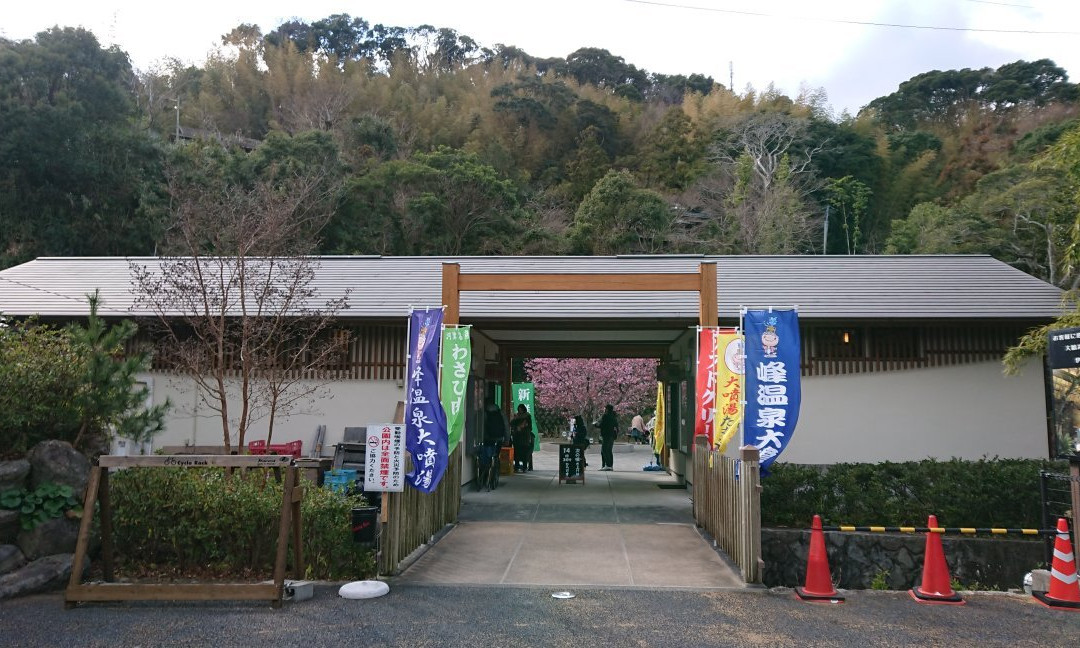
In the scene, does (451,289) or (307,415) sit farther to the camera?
(307,415)

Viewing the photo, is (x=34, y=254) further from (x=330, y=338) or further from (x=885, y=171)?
(x=885, y=171)

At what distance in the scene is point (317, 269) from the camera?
47.7 feet

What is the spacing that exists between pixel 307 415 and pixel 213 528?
22.3ft

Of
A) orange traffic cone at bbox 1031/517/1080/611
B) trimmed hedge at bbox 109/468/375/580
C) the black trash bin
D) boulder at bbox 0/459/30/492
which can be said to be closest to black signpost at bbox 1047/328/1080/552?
orange traffic cone at bbox 1031/517/1080/611

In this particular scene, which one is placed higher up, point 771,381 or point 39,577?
point 771,381

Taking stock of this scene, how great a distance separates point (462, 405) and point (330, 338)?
467 centimetres

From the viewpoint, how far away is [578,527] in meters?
10.2

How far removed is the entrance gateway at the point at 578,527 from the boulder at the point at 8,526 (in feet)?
10.6

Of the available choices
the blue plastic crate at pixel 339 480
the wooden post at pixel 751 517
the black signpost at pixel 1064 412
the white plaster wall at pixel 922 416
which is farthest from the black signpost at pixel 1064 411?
the blue plastic crate at pixel 339 480

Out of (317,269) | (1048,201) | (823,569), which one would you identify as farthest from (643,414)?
(823,569)

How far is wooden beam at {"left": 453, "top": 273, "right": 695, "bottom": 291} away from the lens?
1028 cm

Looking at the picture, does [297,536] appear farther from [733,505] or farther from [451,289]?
[451,289]

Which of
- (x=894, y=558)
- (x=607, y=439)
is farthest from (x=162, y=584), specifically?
(x=607, y=439)

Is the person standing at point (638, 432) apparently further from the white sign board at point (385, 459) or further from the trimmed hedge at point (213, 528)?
the trimmed hedge at point (213, 528)
